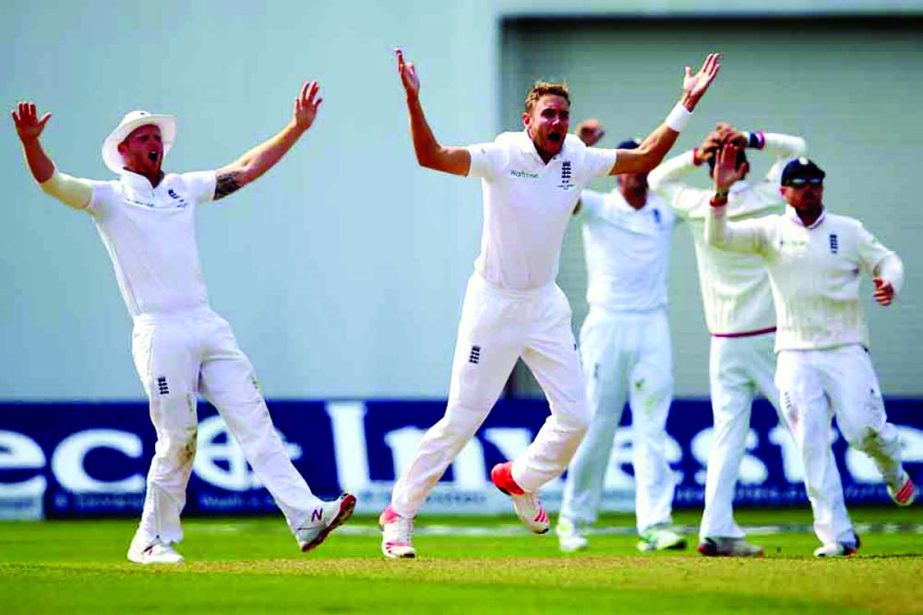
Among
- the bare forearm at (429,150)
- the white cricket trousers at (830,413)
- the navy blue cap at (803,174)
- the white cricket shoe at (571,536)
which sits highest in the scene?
the bare forearm at (429,150)

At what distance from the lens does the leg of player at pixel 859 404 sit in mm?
12117

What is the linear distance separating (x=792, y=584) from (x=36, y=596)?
3.44m

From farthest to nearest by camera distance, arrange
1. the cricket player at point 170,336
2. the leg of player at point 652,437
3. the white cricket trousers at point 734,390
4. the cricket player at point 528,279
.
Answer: the leg of player at point 652,437
the white cricket trousers at point 734,390
the cricket player at point 170,336
the cricket player at point 528,279

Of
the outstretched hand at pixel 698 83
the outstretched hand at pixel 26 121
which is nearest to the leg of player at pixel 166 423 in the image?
the outstretched hand at pixel 26 121

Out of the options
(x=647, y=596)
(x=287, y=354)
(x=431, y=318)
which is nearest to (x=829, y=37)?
(x=431, y=318)

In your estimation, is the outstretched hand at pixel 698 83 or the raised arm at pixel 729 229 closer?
the outstretched hand at pixel 698 83

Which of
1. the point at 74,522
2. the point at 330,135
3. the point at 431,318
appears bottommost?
the point at 74,522

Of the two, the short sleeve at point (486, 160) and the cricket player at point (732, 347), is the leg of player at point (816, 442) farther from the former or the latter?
the short sleeve at point (486, 160)

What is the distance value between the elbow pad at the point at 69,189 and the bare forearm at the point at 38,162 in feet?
0.10

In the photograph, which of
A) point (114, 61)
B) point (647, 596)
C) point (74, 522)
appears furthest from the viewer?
point (114, 61)

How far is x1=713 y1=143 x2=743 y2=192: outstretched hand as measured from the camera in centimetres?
1219

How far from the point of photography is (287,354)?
62.1 ft

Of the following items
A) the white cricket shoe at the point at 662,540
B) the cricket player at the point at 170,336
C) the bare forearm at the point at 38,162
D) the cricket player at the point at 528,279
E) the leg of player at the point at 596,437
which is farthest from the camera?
the leg of player at the point at 596,437

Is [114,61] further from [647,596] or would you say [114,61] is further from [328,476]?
[647,596]
